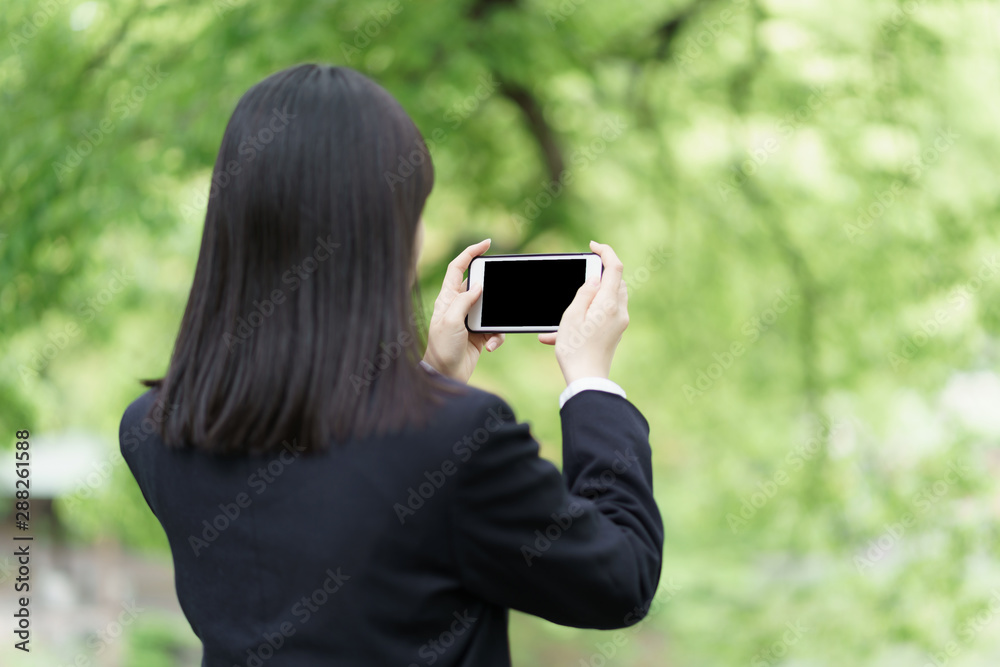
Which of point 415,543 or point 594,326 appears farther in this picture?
point 594,326

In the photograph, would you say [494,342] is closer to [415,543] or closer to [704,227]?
[415,543]

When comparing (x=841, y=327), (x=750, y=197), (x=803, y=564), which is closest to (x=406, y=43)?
(x=750, y=197)

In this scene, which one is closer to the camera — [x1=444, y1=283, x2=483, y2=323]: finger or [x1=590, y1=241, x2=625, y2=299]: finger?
[x1=590, y1=241, x2=625, y2=299]: finger

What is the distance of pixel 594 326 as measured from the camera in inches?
41.8

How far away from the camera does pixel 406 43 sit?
12.5ft

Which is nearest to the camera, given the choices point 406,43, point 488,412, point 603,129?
point 488,412

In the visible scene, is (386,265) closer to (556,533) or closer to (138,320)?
(556,533)

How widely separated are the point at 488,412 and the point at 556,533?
14 centimetres

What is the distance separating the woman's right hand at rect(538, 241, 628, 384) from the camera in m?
1.04

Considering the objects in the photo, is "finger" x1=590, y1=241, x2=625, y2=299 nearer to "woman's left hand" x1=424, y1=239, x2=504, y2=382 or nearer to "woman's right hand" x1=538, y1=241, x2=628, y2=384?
"woman's right hand" x1=538, y1=241, x2=628, y2=384

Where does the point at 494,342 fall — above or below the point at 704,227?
above

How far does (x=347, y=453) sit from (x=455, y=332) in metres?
0.42

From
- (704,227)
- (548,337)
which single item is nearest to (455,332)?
(548,337)

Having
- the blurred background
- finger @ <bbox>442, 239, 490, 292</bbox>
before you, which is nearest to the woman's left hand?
finger @ <bbox>442, 239, 490, 292</bbox>
